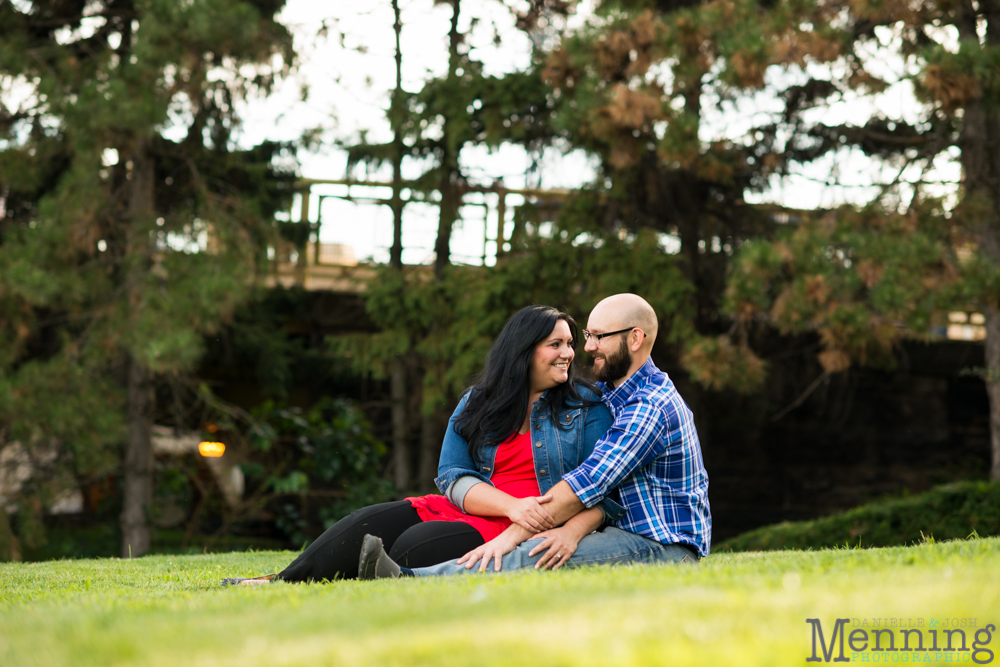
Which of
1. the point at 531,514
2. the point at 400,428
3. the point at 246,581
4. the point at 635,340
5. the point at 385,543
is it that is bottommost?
the point at 400,428

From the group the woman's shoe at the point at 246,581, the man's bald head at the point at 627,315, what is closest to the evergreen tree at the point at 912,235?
the man's bald head at the point at 627,315

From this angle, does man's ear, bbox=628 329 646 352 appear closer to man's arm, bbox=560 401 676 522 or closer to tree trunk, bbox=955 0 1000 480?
man's arm, bbox=560 401 676 522

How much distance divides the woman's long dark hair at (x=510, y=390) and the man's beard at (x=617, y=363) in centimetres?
9

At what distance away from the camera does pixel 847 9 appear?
8531mm

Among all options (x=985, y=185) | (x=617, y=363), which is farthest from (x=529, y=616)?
(x=985, y=185)

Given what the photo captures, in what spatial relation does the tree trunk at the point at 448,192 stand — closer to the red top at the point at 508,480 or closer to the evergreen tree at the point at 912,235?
the evergreen tree at the point at 912,235

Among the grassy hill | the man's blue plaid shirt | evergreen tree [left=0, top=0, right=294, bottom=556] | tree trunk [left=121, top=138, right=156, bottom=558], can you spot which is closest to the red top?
the man's blue plaid shirt

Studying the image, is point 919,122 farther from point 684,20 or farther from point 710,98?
point 684,20

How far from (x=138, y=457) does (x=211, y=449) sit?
1.31 m

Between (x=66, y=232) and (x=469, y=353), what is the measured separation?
4.30m

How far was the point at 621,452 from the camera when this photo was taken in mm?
3484

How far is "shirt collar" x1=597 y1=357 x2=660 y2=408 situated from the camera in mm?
Answer: 3820

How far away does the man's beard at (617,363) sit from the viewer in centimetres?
387

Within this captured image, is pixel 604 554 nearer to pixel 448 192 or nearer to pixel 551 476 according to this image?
pixel 551 476
